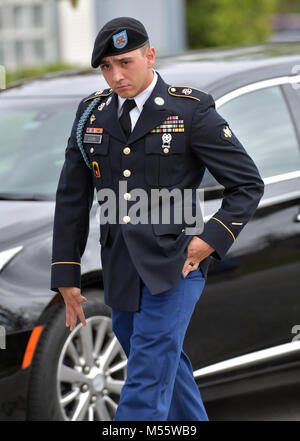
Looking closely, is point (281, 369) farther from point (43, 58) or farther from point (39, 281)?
point (43, 58)

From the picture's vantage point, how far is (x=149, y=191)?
3225mm

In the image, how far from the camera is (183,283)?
3.26m

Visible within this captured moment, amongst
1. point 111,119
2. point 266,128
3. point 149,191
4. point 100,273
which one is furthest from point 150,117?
point 266,128

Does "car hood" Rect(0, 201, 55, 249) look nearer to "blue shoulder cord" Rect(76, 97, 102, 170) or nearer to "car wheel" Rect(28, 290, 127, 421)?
"car wheel" Rect(28, 290, 127, 421)

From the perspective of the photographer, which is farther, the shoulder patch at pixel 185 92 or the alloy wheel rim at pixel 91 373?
the alloy wheel rim at pixel 91 373

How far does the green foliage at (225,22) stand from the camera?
23.8 metres

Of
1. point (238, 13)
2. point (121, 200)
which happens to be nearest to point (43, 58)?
point (238, 13)

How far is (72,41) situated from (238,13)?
6.51 metres

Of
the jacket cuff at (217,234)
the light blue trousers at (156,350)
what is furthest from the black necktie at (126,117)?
the light blue trousers at (156,350)

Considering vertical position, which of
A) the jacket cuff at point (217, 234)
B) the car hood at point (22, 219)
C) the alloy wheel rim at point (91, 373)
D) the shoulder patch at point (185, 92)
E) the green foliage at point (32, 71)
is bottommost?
the green foliage at point (32, 71)

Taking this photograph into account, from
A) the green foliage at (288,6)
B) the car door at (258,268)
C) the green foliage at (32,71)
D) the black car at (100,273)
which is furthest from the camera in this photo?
the green foliage at (288,6)

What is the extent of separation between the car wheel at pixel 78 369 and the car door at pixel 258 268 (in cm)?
35

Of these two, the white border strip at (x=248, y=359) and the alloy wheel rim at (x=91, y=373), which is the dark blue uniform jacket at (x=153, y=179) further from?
the white border strip at (x=248, y=359)

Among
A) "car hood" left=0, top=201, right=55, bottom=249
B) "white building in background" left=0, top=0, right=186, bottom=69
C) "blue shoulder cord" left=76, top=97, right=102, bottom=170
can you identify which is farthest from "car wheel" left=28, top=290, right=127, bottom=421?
"white building in background" left=0, top=0, right=186, bottom=69
